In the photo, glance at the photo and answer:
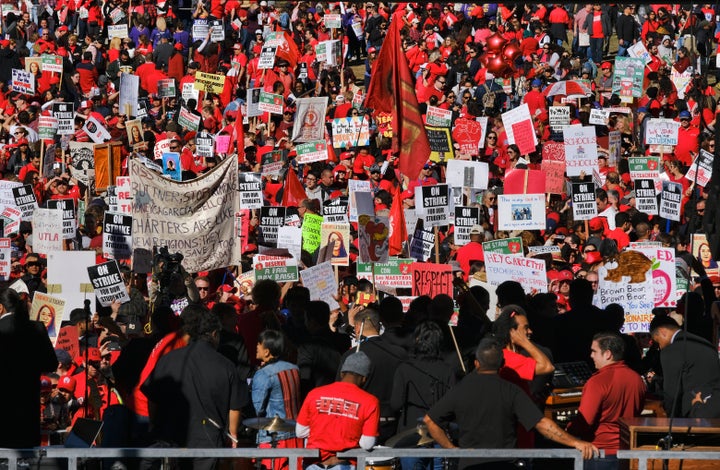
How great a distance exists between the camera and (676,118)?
21734mm

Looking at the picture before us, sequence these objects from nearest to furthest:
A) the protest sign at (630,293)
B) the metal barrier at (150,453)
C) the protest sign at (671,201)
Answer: the metal barrier at (150,453)
the protest sign at (630,293)
the protest sign at (671,201)

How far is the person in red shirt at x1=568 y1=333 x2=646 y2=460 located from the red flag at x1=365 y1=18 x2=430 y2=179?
7.15 metres

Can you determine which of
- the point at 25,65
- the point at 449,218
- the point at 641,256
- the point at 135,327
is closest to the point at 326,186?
the point at 449,218

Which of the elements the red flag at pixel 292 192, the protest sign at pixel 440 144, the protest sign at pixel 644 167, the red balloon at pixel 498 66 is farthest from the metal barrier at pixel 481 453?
the red balloon at pixel 498 66

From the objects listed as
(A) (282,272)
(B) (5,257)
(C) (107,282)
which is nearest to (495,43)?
(A) (282,272)

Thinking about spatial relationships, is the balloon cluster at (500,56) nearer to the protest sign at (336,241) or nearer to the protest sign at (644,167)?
the protest sign at (644,167)

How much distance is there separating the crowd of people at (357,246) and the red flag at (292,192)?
5 cm

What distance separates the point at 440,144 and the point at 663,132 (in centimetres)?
319

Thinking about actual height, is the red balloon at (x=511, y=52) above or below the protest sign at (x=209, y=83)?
above

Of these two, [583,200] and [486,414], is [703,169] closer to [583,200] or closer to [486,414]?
[583,200]

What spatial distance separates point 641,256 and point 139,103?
1300 cm

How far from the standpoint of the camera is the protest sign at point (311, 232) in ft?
52.6

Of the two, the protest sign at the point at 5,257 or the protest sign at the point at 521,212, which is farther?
the protest sign at the point at 521,212

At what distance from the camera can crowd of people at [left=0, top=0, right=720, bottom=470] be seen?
886cm
